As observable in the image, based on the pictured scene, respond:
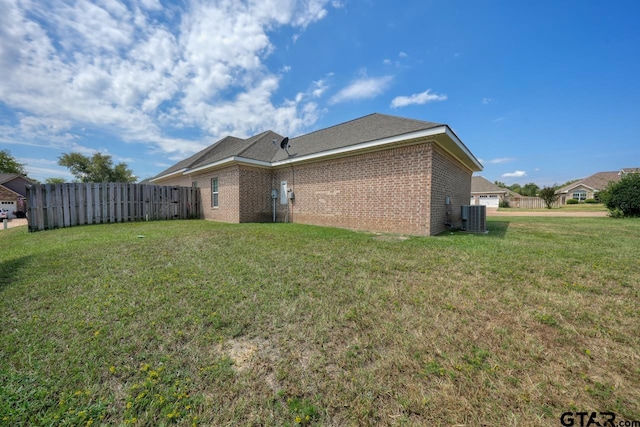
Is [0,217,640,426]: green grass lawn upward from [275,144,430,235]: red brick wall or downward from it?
downward

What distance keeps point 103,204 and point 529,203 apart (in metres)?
44.8

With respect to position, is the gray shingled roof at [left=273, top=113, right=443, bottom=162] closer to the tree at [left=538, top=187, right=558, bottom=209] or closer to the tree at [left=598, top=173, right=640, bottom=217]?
the tree at [left=598, top=173, right=640, bottom=217]

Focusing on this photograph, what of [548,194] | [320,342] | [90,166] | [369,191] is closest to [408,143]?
[369,191]

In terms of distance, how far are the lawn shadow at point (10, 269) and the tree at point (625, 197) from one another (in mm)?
25542

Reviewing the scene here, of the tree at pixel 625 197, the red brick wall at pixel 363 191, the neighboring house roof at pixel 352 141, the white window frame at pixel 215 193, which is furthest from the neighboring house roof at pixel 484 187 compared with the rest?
the white window frame at pixel 215 193

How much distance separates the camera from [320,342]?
247cm

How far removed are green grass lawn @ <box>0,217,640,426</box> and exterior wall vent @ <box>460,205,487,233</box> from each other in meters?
3.94

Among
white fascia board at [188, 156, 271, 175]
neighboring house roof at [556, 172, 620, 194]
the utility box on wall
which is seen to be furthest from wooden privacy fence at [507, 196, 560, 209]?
white fascia board at [188, 156, 271, 175]

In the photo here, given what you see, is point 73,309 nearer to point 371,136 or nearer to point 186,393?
point 186,393

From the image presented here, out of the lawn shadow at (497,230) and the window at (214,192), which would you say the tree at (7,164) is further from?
the lawn shadow at (497,230)

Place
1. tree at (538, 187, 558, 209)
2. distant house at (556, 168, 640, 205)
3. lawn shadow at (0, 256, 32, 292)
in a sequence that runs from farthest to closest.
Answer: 1. distant house at (556, 168, 640, 205)
2. tree at (538, 187, 558, 209)
3. lawn shadow at (0, 256, 32, 292)

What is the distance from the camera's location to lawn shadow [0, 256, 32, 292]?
386 cm

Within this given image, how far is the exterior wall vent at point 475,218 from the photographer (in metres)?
8.65

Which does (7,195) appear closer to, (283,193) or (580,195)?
(283,193)
